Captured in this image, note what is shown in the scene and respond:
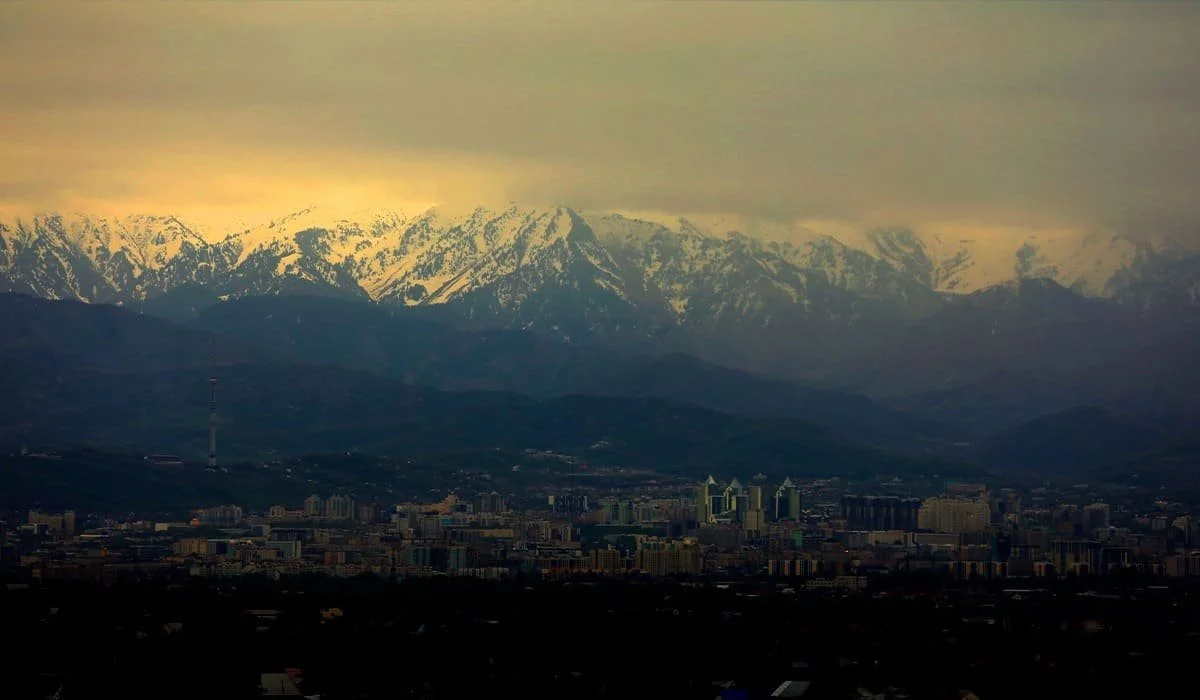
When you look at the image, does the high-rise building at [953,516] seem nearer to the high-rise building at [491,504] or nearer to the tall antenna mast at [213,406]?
the high-rise building at [491,504]

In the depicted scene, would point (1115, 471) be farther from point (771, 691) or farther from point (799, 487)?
point (771, 691)

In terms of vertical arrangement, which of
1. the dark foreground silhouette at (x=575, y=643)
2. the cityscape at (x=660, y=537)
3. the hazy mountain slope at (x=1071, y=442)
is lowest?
the dark foreground silhouette at (x=575, y=643)

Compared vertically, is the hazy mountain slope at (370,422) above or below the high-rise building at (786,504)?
above

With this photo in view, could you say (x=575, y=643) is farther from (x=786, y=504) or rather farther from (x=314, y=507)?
(x=786, y=504)

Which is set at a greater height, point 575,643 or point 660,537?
point 660,537

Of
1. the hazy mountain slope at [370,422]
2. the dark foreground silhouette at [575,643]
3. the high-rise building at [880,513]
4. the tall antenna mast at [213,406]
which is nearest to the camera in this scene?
the dark foreground silhouette at [575,643]

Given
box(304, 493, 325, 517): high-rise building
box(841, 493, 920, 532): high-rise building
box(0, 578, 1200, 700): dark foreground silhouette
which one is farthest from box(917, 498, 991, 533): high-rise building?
box(0, 578, 1200, 700): dark foreground silhouette

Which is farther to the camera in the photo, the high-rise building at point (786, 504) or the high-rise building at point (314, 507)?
the high-rise building at point (786, 504)

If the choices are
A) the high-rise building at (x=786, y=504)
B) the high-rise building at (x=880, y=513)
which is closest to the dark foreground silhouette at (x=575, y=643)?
the high-rise building at (x=880, y=513)

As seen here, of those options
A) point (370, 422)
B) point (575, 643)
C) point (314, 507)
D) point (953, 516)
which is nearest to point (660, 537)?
point (953, 516)
